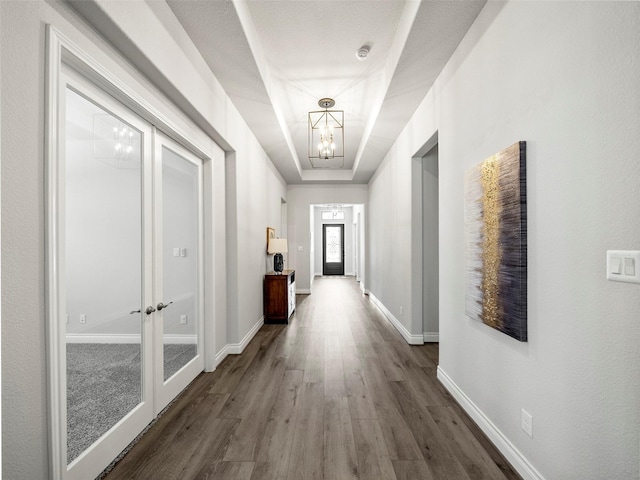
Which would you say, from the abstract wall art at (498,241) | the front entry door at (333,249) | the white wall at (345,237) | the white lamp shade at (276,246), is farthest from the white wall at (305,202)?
the abstract wall art at (498,241)

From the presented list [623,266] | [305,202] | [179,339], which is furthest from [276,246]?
[623,266]

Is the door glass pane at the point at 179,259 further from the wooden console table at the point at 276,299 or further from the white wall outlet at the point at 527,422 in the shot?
the white wall outlet at the point at 527,422

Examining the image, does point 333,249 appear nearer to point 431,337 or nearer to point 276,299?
point 276,299

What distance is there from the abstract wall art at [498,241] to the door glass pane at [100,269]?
2232mm

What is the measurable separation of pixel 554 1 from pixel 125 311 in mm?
2786

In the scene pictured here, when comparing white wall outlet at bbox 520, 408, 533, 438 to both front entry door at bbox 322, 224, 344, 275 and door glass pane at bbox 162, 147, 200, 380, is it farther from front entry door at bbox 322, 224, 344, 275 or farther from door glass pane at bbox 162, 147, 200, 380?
front entry door at bbox 322, 224, 344, 275

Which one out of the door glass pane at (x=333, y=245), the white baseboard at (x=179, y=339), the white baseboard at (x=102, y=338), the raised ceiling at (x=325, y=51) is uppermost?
the raised ceiling at (x=325, y=51)

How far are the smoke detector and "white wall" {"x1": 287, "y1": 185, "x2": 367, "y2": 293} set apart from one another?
4692 mm

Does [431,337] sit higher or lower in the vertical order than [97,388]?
lower

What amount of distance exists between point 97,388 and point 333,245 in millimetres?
11034

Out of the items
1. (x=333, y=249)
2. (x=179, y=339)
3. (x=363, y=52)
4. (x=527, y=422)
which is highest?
(x=363, y=52)

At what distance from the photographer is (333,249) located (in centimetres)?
1263

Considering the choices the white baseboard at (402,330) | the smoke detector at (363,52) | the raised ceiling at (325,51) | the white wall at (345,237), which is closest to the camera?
the raised ceiling at (325,51)

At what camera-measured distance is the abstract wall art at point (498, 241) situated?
1640 millimetres
